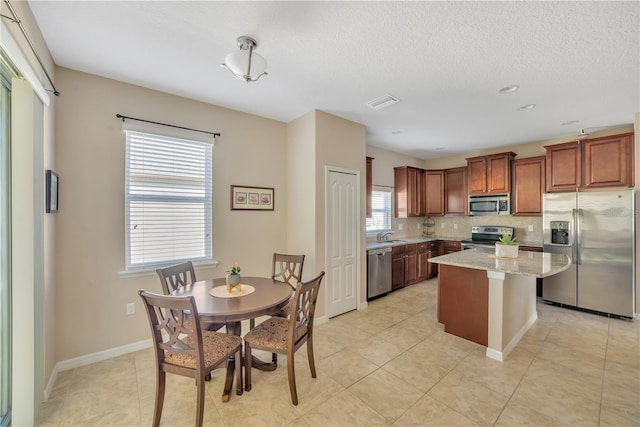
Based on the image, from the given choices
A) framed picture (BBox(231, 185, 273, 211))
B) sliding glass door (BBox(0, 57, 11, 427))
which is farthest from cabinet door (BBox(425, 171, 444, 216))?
sliding glass door (BBox(0, 57, 11, 427))

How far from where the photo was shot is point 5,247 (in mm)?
Result: 1725

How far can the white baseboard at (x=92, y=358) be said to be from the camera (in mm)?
2219

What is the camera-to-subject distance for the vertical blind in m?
2.72

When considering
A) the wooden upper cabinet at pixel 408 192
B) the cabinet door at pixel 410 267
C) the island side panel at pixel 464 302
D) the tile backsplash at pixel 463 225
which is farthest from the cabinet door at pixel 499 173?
the island side panel at pixel 464 302

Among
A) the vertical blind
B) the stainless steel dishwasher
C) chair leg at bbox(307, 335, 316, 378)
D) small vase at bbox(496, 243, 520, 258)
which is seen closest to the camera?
chair leg at bbox(307, 335, 316, 378)

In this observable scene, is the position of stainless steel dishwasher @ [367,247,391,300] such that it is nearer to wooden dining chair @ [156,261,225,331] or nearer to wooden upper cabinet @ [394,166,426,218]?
wooden upper cabinet @ [394,166,426,218]

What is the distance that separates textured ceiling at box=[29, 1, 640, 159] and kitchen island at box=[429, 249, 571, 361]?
1.83 meters

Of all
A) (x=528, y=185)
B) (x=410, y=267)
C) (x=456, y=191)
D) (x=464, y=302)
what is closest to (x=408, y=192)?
(x=456, y=191)

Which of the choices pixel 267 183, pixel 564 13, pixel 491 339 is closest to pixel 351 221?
pixel 267 183

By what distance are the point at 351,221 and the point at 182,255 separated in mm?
2226

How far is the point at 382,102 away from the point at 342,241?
6.12 feet

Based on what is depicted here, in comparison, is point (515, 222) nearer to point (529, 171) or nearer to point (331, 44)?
point (529, 171)

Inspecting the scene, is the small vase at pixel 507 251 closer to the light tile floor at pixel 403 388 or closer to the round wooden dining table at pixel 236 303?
the light tile floor at pixel 403 388

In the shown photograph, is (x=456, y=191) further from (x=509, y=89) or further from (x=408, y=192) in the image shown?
(x=509, y=89)
